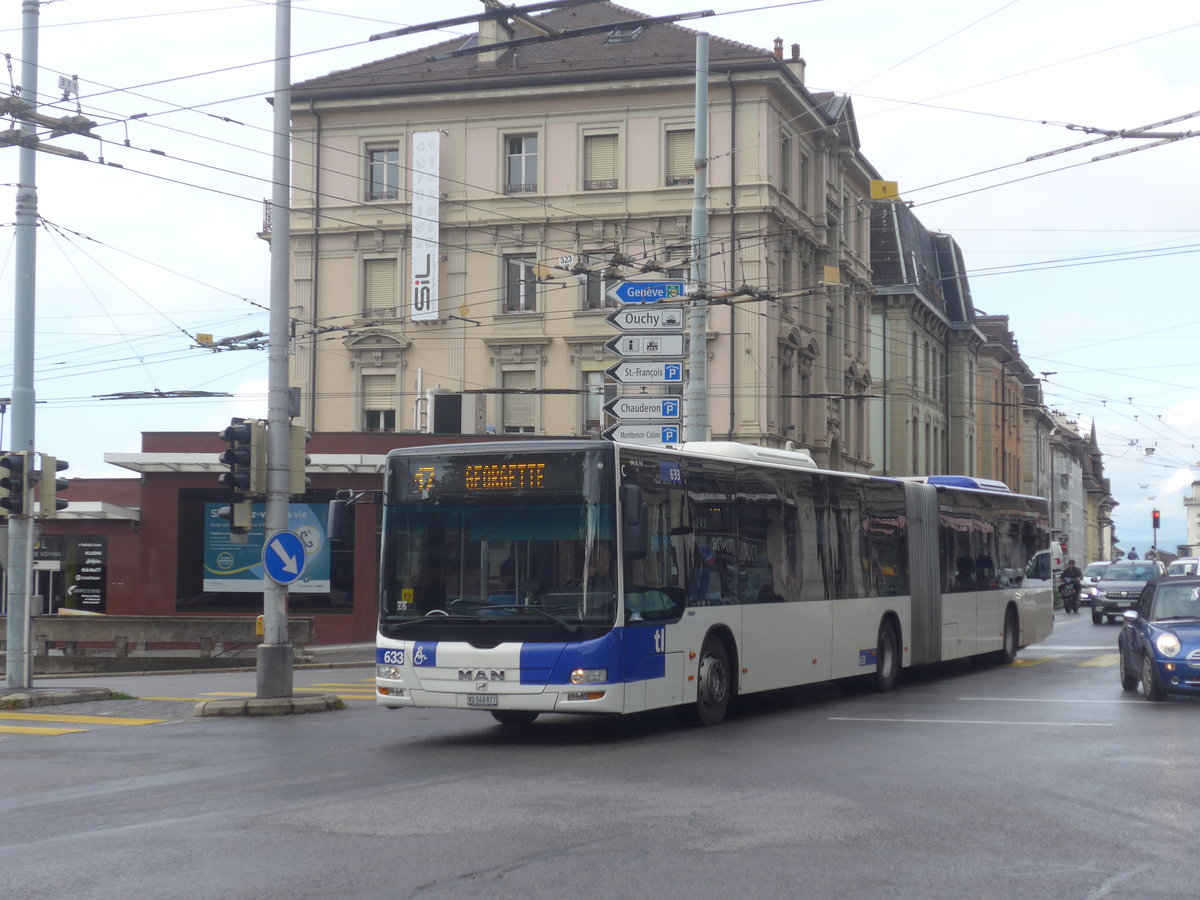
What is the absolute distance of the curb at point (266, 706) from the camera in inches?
677

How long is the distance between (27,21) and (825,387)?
30.5 m

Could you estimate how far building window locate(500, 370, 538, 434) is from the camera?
137ft

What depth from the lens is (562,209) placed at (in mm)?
41250

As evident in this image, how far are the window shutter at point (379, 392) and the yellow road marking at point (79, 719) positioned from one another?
80.5 feet

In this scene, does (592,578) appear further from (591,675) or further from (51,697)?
(51,697)

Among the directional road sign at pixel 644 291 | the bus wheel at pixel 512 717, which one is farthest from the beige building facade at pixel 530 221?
the bus wheel at pixel 512 717

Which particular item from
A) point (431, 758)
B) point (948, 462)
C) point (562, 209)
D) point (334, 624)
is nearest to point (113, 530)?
point (334, 624)

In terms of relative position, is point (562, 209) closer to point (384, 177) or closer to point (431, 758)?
point (384, 177)

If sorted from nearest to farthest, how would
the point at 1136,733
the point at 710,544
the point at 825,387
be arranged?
1. the point at 1136,733
2. the point at 710,544
3. the point at 825,387

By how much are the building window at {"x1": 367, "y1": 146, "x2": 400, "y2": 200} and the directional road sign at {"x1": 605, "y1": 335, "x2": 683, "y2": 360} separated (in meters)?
22.6

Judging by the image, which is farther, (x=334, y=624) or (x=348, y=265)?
(x=348, y=265)

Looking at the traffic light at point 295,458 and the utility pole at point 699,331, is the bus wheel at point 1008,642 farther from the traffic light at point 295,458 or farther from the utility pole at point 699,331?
the traffic light at point 295,458

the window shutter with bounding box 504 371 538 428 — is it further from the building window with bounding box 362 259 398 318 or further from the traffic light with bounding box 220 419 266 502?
the traffic light with bounding box 220 419 266 502

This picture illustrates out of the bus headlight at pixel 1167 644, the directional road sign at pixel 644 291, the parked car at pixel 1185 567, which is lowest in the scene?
the bus headlight at pixel 1167 644
